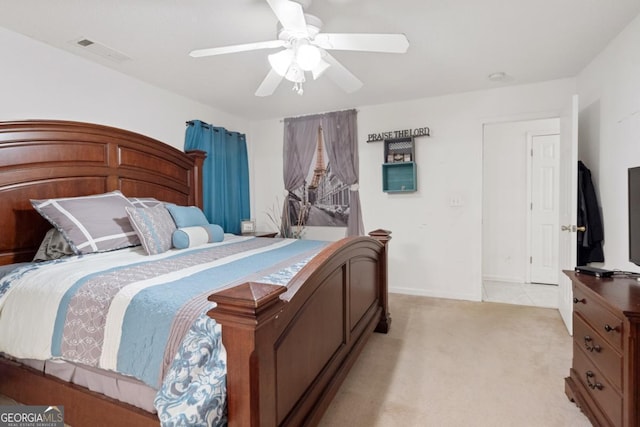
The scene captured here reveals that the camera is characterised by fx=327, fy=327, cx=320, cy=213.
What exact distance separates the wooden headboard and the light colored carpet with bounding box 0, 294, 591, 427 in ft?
7.48

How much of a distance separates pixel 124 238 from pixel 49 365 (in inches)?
34.4

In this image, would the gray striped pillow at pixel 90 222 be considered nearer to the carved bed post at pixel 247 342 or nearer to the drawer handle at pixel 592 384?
the carved bed post at pixel 247 342

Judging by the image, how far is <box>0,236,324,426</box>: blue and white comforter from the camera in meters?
1.03

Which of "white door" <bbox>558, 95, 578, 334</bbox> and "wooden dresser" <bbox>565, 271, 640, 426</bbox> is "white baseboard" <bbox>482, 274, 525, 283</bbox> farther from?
"wooden dresser" <bbox>565, 271, 640, 426</bbox>

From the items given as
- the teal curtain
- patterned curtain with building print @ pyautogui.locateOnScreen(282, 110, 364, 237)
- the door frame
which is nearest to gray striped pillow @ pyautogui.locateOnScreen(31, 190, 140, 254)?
the teal curtain

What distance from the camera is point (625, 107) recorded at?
7.13 ft

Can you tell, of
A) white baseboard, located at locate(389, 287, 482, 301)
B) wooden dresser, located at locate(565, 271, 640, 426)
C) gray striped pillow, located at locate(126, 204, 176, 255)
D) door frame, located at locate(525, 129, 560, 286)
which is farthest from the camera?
door frame, located at locate(525, 129, 560, 286)

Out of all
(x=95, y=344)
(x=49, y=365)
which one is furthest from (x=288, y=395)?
(x=49, y=365)

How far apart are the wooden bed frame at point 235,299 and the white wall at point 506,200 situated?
2502 millimetres

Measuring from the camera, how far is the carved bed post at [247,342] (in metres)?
0.92

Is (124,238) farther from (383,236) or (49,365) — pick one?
(383,236)

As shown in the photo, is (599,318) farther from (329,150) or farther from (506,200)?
(506,200)

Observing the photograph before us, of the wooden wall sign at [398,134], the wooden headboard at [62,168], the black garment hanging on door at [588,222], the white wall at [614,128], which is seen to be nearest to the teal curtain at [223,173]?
the wooden headboard at [62,168]

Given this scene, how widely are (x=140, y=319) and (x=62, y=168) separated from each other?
1809 millimetres
